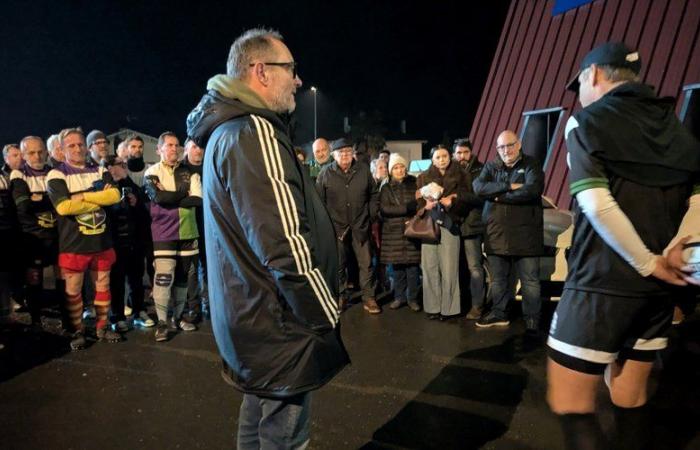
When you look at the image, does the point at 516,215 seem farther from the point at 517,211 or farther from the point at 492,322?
the point at 492,322

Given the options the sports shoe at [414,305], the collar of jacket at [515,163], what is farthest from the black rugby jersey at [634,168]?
the sports shoe at [414,305]

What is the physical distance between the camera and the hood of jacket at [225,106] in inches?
81.6

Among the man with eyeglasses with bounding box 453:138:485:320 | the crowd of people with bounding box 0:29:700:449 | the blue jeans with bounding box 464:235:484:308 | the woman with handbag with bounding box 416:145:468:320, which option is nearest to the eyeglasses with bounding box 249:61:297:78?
the crowd of people with bounding box 0:29:700:449

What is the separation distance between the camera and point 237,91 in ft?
6.88

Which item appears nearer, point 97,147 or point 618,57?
point 618,57

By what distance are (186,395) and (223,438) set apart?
87 cm

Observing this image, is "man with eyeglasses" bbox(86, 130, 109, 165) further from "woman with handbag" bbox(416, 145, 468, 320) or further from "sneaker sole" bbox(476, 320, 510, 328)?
"sneaker sole" bbox(476, 320, 510, 328)

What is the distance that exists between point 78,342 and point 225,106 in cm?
434

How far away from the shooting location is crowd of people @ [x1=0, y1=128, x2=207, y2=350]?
5.10 meters

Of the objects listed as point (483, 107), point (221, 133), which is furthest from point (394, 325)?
point (483, 107)

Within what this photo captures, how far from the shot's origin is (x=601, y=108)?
7.45 feet

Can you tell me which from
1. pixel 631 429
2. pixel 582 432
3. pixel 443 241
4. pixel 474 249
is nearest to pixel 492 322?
pixel 474 249

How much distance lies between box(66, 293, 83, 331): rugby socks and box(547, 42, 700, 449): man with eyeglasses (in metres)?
4.96

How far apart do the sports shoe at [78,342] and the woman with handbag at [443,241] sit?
13.2 feet
